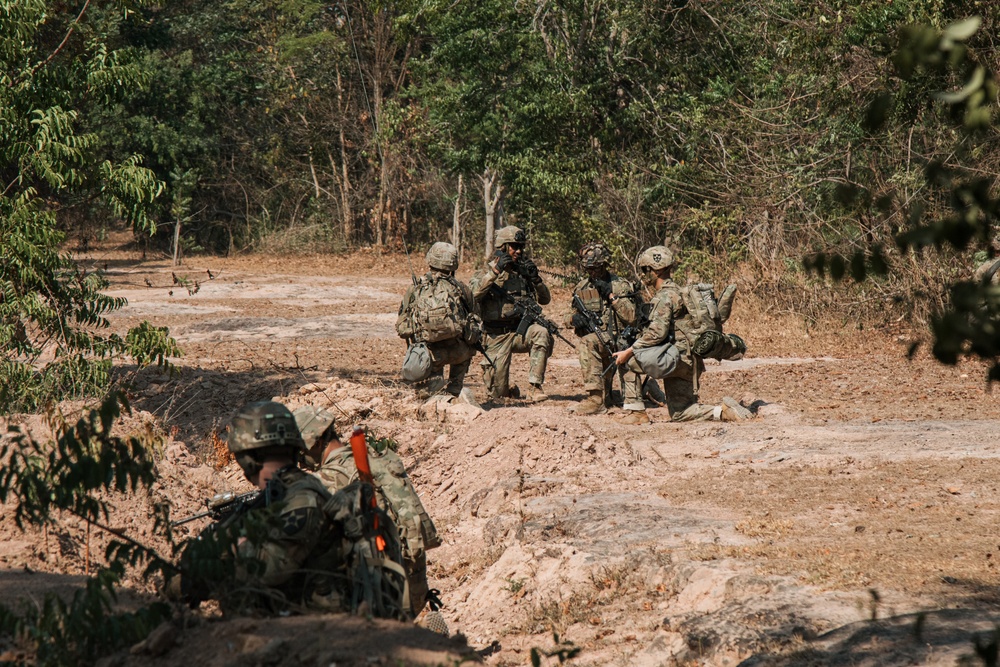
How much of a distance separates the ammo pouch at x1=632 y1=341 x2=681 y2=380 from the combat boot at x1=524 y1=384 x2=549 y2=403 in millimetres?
2333

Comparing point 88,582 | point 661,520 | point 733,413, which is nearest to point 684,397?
point 733,413

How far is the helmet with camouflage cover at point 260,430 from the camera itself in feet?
14.5

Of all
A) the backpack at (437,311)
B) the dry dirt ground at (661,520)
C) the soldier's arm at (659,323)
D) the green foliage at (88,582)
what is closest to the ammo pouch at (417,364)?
the backpack at (437,311)

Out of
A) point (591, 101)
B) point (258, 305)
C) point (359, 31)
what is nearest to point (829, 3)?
point (591, 101)

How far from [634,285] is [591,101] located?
28.8 feet

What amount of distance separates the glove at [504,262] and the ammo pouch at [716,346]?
241cm

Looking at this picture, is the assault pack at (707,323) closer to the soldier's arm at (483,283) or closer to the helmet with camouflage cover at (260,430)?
the soldier's arm at (483,283)

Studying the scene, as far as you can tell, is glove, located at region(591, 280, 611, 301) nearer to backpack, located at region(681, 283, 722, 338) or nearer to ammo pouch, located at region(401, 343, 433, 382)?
backpack, located at region(681, 283, 722, 338)

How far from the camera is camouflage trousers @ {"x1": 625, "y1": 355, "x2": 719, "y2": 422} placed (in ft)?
35.3

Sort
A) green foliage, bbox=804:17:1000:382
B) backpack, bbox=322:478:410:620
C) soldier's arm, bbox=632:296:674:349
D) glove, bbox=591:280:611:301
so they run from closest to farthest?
1. green foliage, bbox=804:17:1000:382
2. backpack, bbox=322:478:410:620
3. soldier's arm, bbox=632:296:674:349
4. glove, bbox=591:280:611:301

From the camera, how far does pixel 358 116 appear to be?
31.0m

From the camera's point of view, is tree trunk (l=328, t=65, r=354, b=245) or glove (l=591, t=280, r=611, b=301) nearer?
glove (l=591, t=280, r=611, b=301)

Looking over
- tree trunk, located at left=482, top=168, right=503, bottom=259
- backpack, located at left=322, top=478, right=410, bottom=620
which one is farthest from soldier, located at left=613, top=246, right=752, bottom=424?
tree trunk, located at left=482, top=168, right=503, bottom=259

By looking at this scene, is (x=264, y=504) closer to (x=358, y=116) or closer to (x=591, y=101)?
(x=591, y=101)
